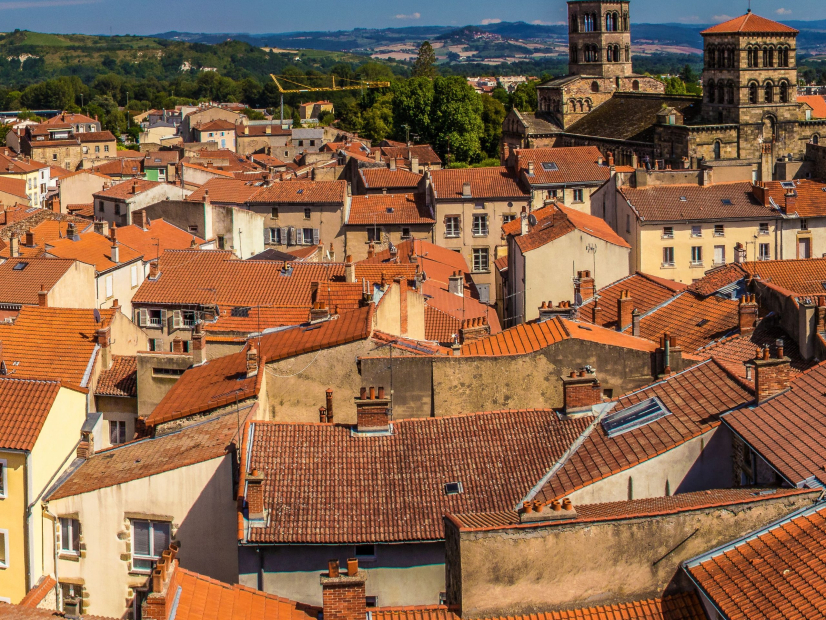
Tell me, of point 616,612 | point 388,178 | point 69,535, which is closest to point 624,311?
point 69,535

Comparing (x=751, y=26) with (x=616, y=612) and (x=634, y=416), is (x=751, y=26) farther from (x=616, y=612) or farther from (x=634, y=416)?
(x=616, y=612)

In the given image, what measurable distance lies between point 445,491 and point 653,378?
6.62m

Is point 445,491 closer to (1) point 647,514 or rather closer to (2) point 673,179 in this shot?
(1) point 647,514

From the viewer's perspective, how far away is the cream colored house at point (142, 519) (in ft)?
72.3

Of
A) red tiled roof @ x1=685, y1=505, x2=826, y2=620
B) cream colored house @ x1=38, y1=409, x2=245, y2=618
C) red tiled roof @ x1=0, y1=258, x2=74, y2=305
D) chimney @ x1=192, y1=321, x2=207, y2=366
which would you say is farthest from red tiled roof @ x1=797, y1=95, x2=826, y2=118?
red tiled roof @ x1=685, y1=505, x2=826, y2=620

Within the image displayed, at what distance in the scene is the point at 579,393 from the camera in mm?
22828

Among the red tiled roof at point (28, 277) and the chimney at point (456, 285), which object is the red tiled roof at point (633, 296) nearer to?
the chimney at point (456, 285)

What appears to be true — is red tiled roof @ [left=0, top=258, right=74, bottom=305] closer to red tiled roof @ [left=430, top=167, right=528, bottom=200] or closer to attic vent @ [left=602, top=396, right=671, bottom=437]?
attic vent @ [left=602, top=396, right=671, bottom=437]

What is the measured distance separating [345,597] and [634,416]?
26.0ft

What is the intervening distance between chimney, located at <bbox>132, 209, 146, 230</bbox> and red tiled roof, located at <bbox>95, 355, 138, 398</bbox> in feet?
88.3

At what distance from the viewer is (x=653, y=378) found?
25.9 m

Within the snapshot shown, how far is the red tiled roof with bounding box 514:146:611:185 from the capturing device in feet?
237

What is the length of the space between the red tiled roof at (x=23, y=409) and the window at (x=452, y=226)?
4179 centimetres

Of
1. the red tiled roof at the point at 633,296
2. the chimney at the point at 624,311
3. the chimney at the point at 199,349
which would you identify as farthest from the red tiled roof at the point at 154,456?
the red tiled roof at the point at 633,296
